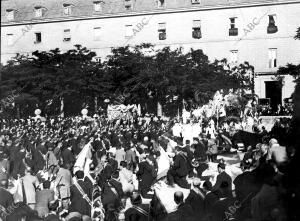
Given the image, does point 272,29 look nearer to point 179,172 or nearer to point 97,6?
point 97,6

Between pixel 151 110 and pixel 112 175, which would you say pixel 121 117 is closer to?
pixel 151 110

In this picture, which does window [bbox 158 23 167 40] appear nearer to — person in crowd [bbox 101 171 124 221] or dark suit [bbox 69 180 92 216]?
person in crowd [bbox 101 171 124 221]

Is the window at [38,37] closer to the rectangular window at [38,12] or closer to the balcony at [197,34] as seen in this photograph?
the rectangular window at [38,12]

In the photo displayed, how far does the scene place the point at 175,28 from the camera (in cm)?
5175

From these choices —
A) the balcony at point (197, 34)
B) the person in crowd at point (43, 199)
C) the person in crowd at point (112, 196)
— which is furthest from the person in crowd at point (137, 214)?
the balcony at point (197, 34)

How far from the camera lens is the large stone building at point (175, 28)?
160 feet

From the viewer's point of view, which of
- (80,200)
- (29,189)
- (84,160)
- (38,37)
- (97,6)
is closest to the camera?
(80,200)

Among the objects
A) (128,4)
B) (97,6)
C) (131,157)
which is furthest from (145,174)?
(97,6)

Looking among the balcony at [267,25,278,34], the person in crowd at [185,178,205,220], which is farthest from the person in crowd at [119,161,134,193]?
the balcony at [267,25,278,34]

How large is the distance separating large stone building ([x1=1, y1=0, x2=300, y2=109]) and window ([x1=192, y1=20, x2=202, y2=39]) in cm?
10

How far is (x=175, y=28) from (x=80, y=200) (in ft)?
142

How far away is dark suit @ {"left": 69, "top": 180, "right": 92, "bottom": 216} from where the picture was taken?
31.9ft

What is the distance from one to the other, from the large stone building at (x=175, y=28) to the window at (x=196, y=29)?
0.32 ft

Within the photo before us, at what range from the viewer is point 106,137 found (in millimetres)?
A: 19688
